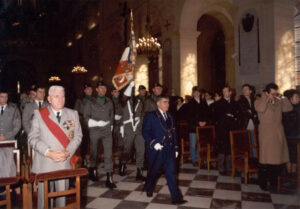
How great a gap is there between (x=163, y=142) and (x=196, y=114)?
104 inches

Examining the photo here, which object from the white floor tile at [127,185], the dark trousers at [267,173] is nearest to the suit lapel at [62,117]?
the white floor tile at [127,185]

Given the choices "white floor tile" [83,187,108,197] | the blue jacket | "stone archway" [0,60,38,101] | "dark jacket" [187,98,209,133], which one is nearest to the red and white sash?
the blue jacket

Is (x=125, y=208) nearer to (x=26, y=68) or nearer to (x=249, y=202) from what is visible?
(x=249, y=202)

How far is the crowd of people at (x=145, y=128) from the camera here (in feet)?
9.39

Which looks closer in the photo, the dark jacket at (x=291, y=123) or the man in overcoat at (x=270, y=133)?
the man in overcoat at (x=270, y=133)

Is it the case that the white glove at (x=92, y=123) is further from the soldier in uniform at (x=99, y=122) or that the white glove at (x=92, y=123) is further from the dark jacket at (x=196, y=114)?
the dark jacket at (x=196, y=114)

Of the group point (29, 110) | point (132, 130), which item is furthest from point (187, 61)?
point (29, 110)

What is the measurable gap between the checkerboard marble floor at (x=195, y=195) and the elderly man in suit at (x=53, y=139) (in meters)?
1.44

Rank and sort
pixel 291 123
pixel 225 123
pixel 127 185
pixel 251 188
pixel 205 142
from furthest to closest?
pixel 205 142 < pixel 225 123 < pixel 127 185 < pixel 291 123 < pixel 251 188

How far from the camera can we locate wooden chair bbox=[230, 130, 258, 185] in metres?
4.84

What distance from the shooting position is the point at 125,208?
3965mm

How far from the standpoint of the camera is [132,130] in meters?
5.47

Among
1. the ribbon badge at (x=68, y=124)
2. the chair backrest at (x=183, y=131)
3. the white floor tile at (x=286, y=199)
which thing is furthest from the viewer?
the chair backrest at (x=183, y=131)

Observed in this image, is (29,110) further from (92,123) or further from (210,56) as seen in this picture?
(210,56)
